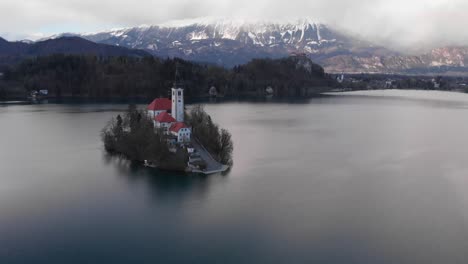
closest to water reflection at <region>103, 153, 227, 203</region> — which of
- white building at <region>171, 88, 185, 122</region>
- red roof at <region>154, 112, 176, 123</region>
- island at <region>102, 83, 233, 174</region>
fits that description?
island at <region>102, 83, 233, 174</region>

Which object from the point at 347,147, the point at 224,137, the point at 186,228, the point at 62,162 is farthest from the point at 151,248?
the point at 347,147

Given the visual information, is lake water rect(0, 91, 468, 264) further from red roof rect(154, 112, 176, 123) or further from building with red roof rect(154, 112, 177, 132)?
red roof rect(154, 112, 176, 123)

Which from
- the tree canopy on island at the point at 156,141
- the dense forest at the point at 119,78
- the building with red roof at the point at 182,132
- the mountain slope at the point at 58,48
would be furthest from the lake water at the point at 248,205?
the mountain slope at the point at 58,48

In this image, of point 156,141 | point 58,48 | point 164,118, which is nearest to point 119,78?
point 164,118

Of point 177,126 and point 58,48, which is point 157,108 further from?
point 58,48

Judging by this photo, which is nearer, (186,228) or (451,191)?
(186,228)

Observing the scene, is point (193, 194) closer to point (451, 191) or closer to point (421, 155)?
point (451, 191)

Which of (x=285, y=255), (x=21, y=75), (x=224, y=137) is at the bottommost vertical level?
(x=285, y=255)
